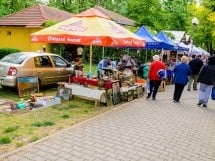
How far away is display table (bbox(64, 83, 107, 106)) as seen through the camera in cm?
1231

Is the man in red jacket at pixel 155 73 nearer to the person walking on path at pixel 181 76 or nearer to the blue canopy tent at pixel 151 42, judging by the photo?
the person walking on path at pixel 181 76

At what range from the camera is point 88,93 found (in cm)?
1250

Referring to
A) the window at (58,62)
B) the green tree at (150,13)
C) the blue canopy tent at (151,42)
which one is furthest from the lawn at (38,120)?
the green tree at (150,13)

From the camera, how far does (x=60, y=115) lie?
412 inches

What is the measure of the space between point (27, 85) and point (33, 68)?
749mm

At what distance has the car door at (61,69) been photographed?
14.6 meters

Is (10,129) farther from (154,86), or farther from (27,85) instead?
(154,86)

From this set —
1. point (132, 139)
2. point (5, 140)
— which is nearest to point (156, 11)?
point (132, 139)

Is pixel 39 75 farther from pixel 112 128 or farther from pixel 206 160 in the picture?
pixel 206 160

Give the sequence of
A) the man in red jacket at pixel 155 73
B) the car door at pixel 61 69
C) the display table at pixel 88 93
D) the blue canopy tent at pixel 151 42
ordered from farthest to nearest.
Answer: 1. the blue canopy tent at pixel 151 42
2. the car door at pixel 61 69
3. the man in red jacket at pixel 155 73
4. the display table at pixel 88 93

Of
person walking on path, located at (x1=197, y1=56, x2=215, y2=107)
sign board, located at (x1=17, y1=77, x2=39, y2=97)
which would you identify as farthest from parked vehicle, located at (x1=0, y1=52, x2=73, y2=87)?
person walking on path, located at (x1=197, y1=56, x2=215, y2=107)

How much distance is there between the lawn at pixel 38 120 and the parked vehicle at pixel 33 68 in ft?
2.29

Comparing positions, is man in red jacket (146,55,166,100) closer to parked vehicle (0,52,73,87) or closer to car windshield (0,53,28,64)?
parked vehicle (0,52,73,87)

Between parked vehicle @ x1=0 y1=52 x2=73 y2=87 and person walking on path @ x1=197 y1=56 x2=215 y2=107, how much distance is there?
16.2 ft
